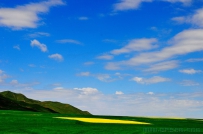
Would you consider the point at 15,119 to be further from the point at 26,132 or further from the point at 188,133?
the point at 188,133

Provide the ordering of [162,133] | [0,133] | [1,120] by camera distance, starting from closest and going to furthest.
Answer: [0,133], [162,133], [1,120]

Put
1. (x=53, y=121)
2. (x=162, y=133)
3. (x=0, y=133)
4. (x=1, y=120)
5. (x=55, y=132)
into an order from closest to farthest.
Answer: (x=0, y=133) < (x=55, y=132) < (x=162, y=133) < (x=1, y=120) < (x=53, y=121)

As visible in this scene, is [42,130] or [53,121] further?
[53,121]

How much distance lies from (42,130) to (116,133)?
8.15 metres

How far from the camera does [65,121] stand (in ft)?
176

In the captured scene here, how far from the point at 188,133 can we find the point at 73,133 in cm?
1361

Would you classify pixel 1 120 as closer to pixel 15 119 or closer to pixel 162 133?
pixel 15 119

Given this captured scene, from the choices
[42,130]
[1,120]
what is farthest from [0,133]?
[1,120]

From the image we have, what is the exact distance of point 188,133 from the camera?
40438mm

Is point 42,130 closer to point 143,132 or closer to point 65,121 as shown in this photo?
point 143,132

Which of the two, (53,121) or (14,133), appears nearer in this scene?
(14,133)

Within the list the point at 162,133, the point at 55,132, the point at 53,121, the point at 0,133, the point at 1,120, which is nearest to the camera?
the point at 0,133

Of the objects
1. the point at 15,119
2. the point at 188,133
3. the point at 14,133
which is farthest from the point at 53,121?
the point at 188,133

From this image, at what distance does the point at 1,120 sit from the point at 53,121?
802cm
